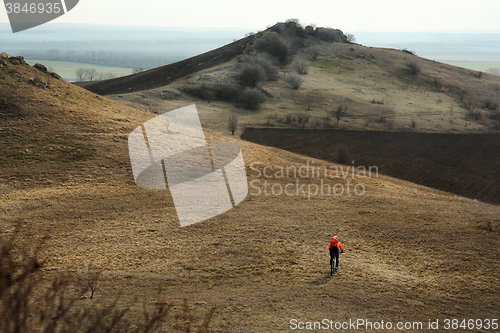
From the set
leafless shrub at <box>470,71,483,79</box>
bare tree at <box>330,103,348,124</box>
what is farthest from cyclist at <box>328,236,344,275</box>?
leafless shrub at <box>470,71,483,79</box>

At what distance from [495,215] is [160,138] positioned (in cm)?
2312

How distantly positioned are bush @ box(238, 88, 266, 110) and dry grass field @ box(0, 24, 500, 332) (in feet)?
101

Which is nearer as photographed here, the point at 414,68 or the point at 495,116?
the point at 495,116

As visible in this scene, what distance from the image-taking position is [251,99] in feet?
184

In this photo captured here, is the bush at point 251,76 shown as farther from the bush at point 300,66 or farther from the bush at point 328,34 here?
the bush at point 328,34

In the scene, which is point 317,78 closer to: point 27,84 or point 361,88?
point 361,88

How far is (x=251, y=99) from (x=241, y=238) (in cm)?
4324

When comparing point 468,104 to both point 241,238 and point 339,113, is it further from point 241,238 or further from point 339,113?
point 241,238

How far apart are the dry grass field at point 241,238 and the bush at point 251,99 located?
3091 centimetres

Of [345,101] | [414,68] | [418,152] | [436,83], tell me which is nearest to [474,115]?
[345,101]

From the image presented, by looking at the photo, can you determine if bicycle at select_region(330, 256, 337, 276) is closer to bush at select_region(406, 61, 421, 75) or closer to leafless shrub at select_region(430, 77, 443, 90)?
leafless shrub at select_region(430, 77, 443, 90)

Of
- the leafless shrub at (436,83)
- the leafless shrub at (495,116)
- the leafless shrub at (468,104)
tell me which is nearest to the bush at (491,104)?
the leafless shrub at (468,104)

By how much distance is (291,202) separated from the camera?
66.9 feet

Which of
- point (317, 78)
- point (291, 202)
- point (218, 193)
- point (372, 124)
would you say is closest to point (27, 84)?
point (218, 193)
